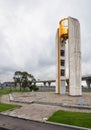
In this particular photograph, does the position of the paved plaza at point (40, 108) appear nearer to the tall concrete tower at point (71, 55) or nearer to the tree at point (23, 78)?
the tall concrete tower at point (71, 55)

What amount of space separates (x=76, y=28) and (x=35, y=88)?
32.9 m

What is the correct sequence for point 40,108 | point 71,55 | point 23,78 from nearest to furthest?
point 40,108 < point 71,55 < point 23,78

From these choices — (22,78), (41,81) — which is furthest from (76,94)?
(41,81)

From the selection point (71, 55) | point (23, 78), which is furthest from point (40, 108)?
point (23, 78)

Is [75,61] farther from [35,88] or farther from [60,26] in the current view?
[35,88]

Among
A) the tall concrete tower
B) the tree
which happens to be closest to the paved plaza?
the tall concrete tower

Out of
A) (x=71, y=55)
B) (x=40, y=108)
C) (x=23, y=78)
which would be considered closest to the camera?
(x=40, y=108)

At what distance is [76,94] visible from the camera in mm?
34406

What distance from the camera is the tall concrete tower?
34.8 meters

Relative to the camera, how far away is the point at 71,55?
3534cm

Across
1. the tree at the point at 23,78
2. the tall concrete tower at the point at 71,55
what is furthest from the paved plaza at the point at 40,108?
the tree at the point at 23,78

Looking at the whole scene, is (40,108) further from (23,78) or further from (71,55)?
(23,78)

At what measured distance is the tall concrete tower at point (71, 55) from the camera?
34750 millimetres

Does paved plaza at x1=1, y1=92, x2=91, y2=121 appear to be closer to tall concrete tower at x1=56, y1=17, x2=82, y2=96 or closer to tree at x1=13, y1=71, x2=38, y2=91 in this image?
tall concrete tower at x1=56, y1=17, x2=82, y2=96
